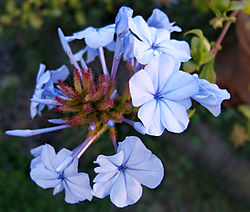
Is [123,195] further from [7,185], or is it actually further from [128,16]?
[7,185]

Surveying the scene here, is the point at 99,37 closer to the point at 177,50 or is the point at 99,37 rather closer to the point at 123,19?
the point at 123,19

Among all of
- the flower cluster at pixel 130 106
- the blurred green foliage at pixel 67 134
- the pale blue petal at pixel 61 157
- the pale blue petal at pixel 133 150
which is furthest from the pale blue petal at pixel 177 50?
the blurred green foliage at pixel 67 134

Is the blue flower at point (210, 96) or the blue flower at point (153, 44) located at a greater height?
the blue flower at point (153, 44)

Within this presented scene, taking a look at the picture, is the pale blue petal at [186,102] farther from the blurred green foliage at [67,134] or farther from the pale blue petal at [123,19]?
the blurred green foliage at [67,134]

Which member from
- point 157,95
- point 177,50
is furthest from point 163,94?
point 177,50

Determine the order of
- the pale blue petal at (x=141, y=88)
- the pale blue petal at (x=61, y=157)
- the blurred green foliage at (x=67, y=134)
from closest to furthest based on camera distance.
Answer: the pale blue petal at (x=141, y=88)
the pale blue petal at (x=61, y=157)
the blurred green foliage at (x=67, y=134)
